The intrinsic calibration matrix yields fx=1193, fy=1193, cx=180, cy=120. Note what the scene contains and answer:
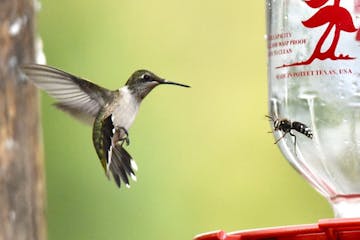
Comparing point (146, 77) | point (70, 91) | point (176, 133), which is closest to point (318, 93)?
Result: point (146, 77)

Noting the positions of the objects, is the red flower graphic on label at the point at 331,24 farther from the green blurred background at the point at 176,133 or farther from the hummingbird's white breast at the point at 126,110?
the green blurred background at the point at 176,133

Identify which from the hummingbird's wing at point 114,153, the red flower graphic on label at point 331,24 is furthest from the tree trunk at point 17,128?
the red flower graphic on label at point 331,24

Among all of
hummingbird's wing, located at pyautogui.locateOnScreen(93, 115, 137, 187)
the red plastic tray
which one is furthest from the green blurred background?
the red plastic tray

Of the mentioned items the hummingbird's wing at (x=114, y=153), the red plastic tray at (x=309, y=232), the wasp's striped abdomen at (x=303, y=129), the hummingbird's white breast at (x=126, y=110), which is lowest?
the red plastic tray at (x=309, y=232)

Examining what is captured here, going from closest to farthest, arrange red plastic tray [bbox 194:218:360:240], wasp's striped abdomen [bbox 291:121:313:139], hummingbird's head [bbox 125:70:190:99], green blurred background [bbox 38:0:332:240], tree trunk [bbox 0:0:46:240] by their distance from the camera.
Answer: red plastic tray [bbox 194:218:360:240], hummingbird's head [bbox 125:70:190:99], wasp's striped abdomen [bbox 291:121:313:139], tree trunk [bbox 0:0:46:240], green blurred background [bbox 38:0:332:240]

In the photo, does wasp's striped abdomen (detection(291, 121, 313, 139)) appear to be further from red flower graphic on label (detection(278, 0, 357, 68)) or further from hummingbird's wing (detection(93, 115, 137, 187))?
hummingbird's wing (detection(93, 115, 137, 187))

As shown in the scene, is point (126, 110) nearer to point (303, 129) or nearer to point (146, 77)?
point (146, 77)
